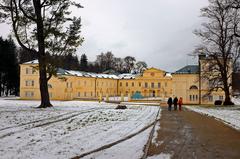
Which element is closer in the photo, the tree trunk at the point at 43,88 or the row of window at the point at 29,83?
the tree trunk at the point at 43,88

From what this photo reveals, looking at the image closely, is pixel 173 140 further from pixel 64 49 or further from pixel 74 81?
pixel 74 81

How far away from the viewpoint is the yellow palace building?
79.4 m

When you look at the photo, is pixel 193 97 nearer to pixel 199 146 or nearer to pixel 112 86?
pixel 112 86

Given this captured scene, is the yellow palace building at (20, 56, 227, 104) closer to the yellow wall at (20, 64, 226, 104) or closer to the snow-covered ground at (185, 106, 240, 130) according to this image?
the yellow wall at (20, 64, 226, 104)

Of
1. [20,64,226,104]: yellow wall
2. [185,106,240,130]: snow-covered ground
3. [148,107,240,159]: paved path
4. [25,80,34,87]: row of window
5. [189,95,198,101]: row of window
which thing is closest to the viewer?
[148,107,240,159]: paved path

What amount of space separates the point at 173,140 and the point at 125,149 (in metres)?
3.32

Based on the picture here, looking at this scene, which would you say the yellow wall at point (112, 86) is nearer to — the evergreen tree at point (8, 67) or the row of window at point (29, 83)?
the row of window at point (29, 83)

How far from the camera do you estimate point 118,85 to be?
5094 inches

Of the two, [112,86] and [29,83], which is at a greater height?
[29,83]

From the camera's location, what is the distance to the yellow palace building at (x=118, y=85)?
79.4 metres

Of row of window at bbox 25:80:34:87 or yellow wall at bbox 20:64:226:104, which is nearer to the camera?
yellow wall at bbox 20:64:226:104

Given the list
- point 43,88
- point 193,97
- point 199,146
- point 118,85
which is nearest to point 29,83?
point 193,97

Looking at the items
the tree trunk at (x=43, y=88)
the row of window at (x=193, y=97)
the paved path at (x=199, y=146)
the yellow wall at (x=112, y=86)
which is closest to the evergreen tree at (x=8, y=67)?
the yellow wall at (x=112, y=86)

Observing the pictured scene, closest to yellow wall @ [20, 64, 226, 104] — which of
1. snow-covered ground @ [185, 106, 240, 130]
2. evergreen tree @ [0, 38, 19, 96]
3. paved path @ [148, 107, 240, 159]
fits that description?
evergreen tree @ [0, 38, 19, 96]
